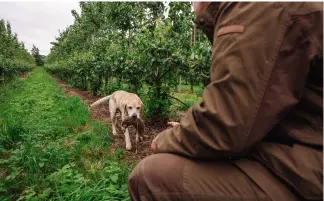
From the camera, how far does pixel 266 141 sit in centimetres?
133

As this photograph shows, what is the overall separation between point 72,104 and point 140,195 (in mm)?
7740

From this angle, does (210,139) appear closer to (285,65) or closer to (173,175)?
(173,175)

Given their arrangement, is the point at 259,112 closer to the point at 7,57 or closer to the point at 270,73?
the point at 270,73

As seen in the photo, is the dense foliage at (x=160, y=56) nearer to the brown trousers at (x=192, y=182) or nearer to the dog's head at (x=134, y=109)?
the dog's head at (x=134, y=109)

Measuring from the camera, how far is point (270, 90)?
3.81 feet

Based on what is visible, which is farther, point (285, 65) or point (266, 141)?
point (266, 141)

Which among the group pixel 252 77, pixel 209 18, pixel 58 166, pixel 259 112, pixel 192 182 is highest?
pixel 209 18

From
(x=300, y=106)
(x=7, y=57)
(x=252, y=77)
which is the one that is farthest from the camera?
(x=7, y=57)

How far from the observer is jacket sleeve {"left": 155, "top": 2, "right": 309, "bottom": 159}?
1144 mm

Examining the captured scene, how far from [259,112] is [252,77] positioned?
137 mm

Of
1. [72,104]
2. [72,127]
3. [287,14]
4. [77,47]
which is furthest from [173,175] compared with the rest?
[77,47]

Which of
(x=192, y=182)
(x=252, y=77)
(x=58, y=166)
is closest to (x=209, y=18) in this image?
(x=252, y=77)

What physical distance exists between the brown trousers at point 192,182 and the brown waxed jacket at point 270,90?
73 mm

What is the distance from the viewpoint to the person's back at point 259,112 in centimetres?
114
